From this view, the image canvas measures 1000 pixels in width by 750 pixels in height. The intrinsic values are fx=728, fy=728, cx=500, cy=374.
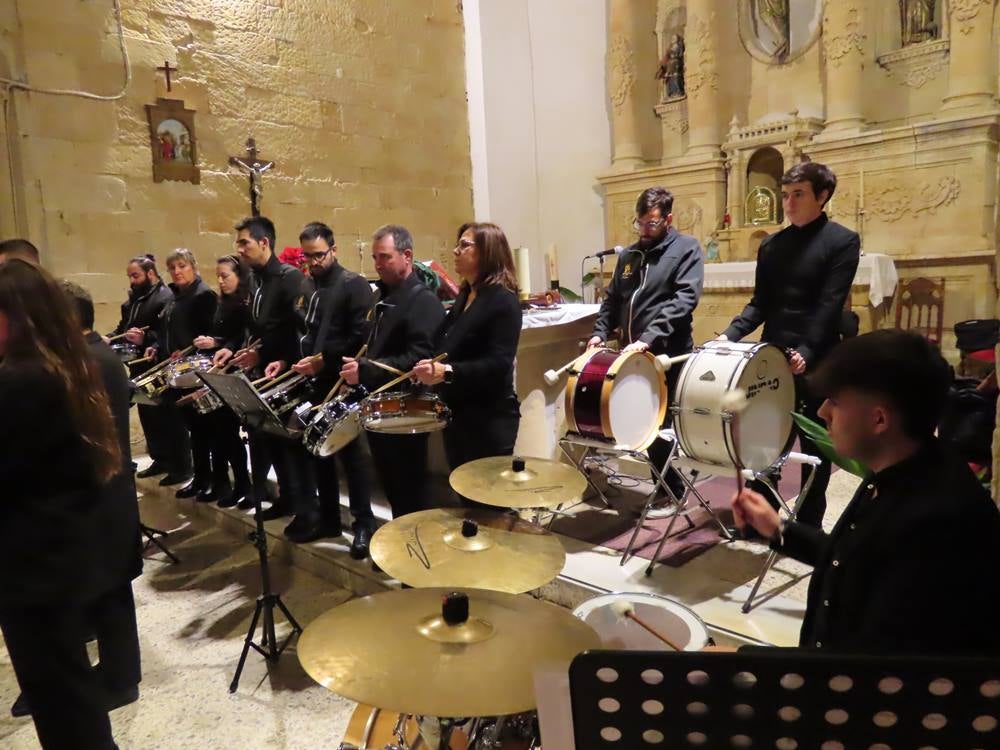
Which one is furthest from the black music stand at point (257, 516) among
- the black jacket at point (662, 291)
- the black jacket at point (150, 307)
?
the black jacket at point (150, 307)

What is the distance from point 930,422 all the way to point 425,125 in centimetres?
867

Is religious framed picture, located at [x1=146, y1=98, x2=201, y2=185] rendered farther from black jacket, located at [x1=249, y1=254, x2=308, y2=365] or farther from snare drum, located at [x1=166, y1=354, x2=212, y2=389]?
black jacket, located at [x1=249, y1=254, x2=308, y2=365]

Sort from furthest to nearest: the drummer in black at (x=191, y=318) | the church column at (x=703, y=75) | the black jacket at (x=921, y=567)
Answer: the church column at (x=703, y=75) → the drummer in black at (x=191, y=318) → the black jacket at (x=921, y=567)

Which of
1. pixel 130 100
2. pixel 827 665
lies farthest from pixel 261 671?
pixel 130 100

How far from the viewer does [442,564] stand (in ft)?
6.30

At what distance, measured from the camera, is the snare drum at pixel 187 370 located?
4.11m

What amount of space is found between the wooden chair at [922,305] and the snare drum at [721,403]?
560cm

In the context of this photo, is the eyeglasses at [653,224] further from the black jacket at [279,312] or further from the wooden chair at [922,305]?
the wooden chair at [922,305]

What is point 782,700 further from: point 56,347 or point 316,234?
point 316,234

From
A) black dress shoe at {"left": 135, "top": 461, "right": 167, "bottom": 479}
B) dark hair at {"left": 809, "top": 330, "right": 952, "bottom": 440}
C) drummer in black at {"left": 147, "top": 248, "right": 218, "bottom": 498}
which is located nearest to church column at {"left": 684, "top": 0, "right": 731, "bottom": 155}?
drummer in black at {"left": 147, "top": 248, "right": 218, "bottom": 498}

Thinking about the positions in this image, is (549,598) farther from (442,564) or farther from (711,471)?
(442,564)

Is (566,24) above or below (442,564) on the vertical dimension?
above

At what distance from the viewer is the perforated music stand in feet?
2.87

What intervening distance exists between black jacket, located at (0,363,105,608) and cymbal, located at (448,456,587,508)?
1.11 metres
